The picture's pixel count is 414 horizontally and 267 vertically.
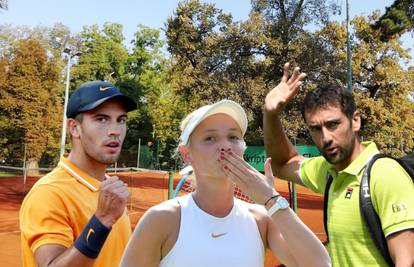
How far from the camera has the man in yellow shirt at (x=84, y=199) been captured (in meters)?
2.13

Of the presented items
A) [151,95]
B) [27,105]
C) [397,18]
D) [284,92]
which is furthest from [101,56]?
[284,92]

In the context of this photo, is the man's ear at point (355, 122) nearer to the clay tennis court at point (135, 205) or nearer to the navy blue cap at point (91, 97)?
the navy blue cap at point (91, 97)

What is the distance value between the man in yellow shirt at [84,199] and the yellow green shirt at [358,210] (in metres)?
1.32

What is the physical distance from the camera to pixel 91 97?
2.70 meters

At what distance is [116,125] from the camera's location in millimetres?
2729

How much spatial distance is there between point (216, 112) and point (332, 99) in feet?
4.54

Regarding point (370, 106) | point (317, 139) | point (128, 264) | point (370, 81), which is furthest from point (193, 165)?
point (370, 81)

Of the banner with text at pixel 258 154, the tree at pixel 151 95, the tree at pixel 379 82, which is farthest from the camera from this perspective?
the tree at pixel 151 95

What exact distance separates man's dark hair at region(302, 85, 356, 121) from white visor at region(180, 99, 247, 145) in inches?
48.1

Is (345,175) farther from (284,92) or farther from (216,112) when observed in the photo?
(216,112)

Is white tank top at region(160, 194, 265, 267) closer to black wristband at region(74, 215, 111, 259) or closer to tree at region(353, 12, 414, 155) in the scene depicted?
black wristband at region(74, 215, 111, 259)

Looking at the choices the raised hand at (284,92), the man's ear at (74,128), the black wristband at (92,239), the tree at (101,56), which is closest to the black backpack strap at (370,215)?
the raised hand at (284,92)

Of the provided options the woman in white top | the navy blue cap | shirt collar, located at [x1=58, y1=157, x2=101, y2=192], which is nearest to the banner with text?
the navy blue cap

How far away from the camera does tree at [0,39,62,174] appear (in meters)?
32.7
